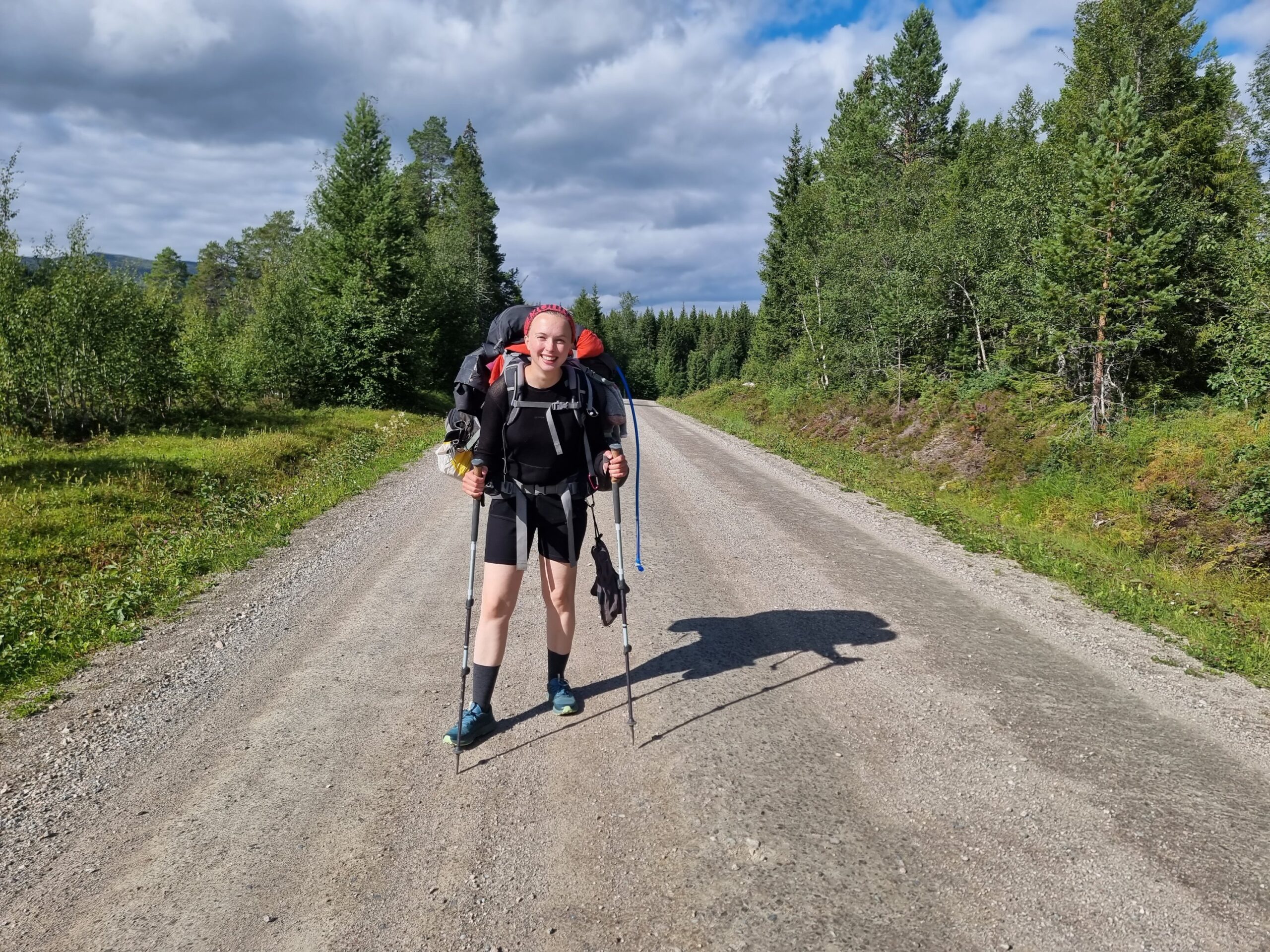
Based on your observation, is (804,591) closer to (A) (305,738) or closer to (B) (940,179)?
(A) (305,738)

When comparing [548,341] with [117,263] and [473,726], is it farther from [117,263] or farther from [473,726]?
[117,263]

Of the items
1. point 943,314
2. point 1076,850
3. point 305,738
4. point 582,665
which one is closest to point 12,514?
point 305,738

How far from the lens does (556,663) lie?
4312 mm

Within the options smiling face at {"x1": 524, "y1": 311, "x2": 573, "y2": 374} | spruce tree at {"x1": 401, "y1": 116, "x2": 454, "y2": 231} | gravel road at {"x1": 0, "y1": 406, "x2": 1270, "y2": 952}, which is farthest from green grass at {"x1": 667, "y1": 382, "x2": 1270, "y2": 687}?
spruce tree at {"x1": 401, "y1": 116, "x2": 454, "y2": 231}

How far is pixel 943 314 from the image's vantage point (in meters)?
23.4

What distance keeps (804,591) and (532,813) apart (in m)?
4.17

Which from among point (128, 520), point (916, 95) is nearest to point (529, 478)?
point (128, 520)

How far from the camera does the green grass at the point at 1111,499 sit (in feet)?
23.2

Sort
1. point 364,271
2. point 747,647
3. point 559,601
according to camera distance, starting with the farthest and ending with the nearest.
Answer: point 364,271 < point 747,647 < point 559,601

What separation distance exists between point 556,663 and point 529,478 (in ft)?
4.00

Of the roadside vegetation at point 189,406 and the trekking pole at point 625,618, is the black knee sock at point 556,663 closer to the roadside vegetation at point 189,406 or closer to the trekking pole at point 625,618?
the trekking pole at point 625,618

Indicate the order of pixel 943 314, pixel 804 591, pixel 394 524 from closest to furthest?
pixel 804 591, pixel 394 524, pixel 943 314

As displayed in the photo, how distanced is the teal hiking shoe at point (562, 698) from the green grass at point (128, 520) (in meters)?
3.27

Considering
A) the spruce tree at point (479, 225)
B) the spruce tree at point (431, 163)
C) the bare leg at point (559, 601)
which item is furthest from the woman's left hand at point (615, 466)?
the spruce tree at point (431, 163)
